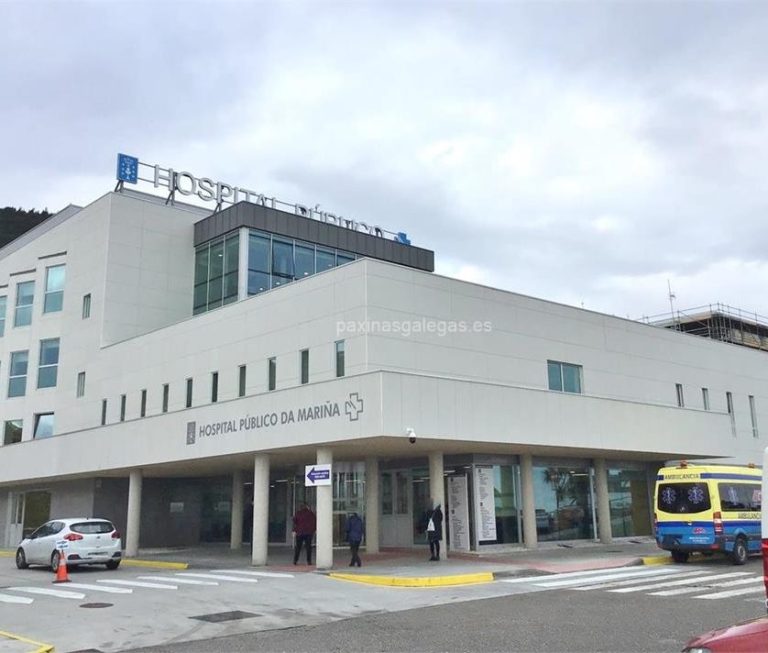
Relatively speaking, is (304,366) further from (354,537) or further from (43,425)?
(43,425)

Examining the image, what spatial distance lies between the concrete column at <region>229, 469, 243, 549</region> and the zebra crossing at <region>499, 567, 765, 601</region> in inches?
592

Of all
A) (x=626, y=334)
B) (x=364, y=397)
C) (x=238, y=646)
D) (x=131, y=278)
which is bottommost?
(x=238, y=646)

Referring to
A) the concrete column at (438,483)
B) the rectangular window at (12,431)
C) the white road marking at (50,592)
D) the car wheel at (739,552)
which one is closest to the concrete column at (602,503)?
the concrete column at (438,483)

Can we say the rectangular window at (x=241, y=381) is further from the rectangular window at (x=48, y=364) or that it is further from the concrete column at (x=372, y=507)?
the rectangular window at (x=48, y=364)

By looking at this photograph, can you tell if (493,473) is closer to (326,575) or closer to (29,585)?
(326,575)

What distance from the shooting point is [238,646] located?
10516 millimetres

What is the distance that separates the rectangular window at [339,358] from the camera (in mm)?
23016

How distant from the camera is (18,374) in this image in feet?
130

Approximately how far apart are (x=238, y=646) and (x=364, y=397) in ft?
32.6

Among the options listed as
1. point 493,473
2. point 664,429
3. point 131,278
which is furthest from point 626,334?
point 131,278

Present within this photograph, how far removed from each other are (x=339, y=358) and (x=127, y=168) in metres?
18.4

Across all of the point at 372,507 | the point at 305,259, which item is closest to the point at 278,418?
the point at 372,507

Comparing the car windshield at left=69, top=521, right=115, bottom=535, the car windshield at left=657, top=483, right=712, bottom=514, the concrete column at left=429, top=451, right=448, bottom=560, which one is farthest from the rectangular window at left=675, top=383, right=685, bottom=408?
the car windshield at left=69, top=521, right=115, bottom=535

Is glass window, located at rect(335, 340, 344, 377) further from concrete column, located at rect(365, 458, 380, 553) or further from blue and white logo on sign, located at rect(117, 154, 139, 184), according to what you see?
blue and white logo on sign, located at rect(117, 154, 139, 184)
